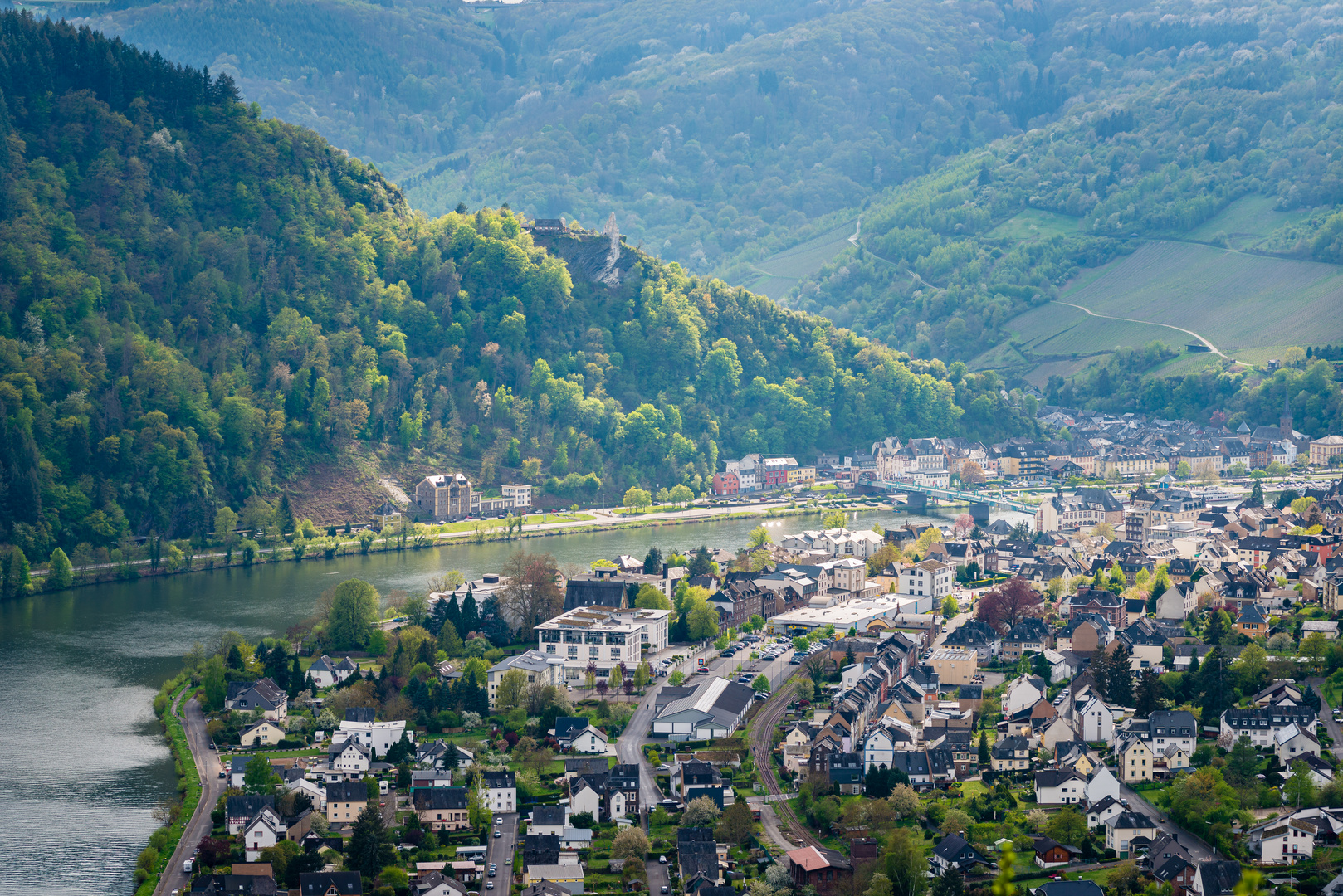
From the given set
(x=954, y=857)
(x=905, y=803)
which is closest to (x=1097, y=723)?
(x=905, y=803)

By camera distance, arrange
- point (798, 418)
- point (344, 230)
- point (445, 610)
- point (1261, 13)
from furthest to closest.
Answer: point (1261, 13) → point (798, 418) → point (344, 230) → point (445, 610)

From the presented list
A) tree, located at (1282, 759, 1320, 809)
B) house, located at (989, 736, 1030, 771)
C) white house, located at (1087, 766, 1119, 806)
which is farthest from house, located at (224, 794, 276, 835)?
tree, located at (1282, 759, 1320, 809)

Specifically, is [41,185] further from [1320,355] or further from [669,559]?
[1320,355]

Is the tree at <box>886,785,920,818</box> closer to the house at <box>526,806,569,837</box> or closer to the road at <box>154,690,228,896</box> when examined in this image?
the house at <box>526,806,569,837</box>

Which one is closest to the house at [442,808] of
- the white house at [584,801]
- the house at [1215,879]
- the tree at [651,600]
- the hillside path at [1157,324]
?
the white house at [584,801]

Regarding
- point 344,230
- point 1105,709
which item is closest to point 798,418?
point 344,230

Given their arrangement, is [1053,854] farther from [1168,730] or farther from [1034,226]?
[1034,226]

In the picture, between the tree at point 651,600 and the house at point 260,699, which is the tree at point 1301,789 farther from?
the house at point 260,699
